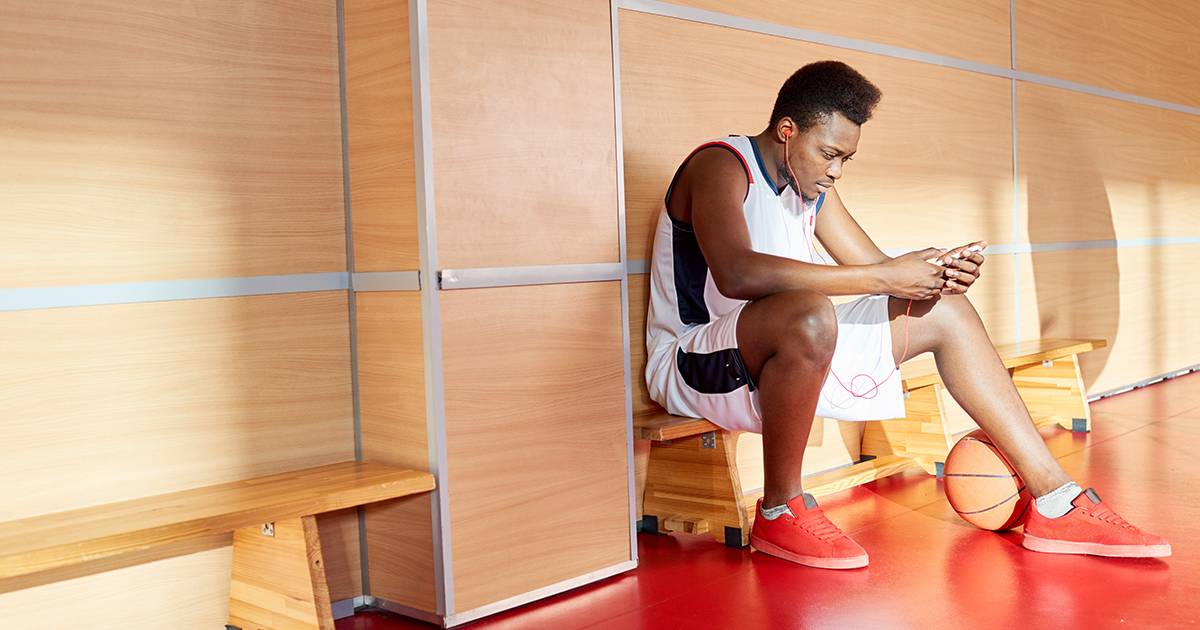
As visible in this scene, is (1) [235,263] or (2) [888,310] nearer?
(1) [235,263]

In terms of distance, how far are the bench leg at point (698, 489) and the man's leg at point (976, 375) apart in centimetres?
49

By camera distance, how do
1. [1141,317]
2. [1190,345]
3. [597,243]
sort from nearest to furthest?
[597,243]
[1141,317]
[1190,345]

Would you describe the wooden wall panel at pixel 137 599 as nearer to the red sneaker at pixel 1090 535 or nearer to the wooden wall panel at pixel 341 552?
the wooden wall panel at pixel 341 552

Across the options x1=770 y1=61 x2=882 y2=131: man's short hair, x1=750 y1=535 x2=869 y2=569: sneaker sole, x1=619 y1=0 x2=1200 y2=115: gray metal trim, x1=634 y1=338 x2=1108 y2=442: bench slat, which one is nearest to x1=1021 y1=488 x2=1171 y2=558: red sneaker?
x1=750 y1=535 x2=869 y2=569: sneaker sole

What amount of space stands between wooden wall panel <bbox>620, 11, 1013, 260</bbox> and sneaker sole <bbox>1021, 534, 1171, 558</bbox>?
3.92 feet

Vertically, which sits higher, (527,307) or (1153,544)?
(527,307)

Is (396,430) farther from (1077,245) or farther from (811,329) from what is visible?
(1077,245)

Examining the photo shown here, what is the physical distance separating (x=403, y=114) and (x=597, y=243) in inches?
21.3

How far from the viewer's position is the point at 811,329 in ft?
7.88

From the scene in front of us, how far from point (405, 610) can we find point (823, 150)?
1396 mm

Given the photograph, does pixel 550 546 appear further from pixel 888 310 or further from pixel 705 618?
pixel 888 310

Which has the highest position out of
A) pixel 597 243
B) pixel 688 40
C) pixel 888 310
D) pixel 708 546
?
pixel 688 40

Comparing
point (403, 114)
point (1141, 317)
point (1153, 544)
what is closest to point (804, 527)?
point (1153, 544)

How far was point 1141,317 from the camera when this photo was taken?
18.0ft
